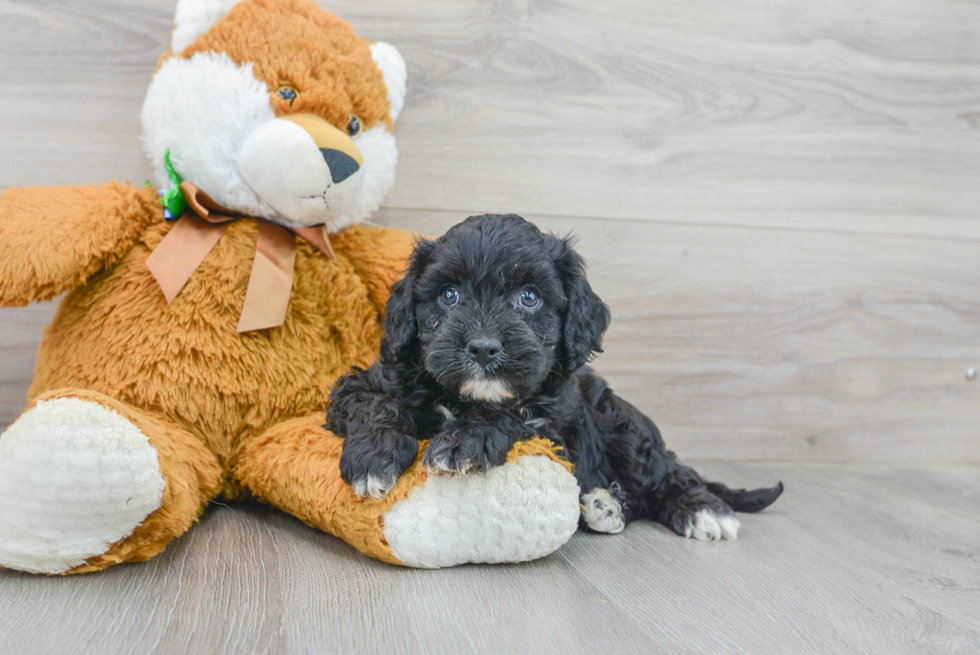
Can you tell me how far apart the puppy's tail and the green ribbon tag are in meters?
1.38

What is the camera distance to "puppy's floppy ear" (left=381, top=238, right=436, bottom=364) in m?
1.40

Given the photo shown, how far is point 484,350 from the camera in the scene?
1.22 metres

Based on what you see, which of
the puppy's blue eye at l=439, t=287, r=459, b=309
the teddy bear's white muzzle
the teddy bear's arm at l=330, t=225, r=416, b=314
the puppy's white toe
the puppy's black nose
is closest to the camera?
the puppy's black nose

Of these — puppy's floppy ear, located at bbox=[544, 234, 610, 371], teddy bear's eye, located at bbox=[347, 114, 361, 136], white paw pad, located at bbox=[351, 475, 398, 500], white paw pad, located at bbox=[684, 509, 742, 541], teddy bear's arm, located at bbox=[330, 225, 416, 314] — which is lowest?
white paw pad, located at bbox=[684, 509, 742, 541]

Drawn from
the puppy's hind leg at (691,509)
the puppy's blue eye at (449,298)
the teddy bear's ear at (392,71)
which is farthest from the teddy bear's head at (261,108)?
the puppy's hind leg at (691,509)

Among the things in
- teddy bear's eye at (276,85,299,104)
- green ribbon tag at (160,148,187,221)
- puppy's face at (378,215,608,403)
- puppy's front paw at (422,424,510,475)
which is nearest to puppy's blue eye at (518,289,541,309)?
puppy's face at (378,215,608,403)

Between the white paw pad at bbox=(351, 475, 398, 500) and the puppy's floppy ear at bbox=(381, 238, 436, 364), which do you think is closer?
the white paw pad at bbox=(351, 475, 398, 500)

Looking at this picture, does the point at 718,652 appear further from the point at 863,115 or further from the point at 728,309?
the point at 863,115

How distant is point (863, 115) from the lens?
2.30 meters

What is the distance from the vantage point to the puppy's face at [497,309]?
1247 mm

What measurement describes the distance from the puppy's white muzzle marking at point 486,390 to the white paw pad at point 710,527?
1.96 feet

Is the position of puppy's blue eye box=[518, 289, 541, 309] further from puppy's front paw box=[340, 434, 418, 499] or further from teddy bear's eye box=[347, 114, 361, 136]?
teddy bear's eye box=[347, 114, 361, 136]

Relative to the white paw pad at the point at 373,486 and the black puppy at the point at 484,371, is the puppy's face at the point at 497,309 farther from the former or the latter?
the white paw pad at the point at 373,486

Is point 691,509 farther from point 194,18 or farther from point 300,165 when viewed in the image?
point 194,18
